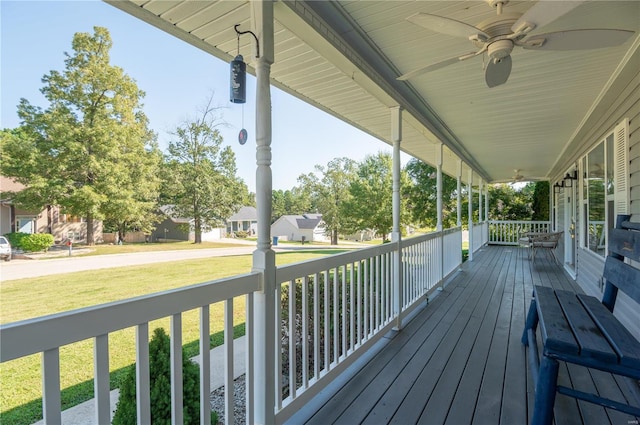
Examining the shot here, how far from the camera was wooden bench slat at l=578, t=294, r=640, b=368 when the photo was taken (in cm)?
125

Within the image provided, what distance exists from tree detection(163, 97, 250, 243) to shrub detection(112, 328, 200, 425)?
18.5 m

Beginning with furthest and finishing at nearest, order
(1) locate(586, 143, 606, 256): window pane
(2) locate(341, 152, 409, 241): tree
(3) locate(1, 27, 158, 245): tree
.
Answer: (2) locate(341, 152, 409, 241): tree < (3) locate(1, 27, 158, 245): tree < (1) locate(586, 143, 606, 256): window pane

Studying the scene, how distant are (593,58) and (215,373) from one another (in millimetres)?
4546

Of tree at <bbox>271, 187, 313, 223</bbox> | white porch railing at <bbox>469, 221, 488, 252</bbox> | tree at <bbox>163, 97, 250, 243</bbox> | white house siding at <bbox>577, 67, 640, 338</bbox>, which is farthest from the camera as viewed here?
tree at <bbox>271, 187, 313, 223</bbox>

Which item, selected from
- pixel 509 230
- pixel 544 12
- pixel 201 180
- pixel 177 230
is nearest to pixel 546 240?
pixel 509 230

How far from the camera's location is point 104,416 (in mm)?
919

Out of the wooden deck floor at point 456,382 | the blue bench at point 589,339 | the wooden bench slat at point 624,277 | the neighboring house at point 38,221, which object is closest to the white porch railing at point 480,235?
the wooden deck floor at point 456,382

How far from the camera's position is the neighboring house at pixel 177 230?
2227 cm

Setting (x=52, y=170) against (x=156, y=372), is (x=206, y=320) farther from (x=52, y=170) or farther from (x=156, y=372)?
(x=52, y=170)

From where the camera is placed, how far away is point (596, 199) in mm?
4090

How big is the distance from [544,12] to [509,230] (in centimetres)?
1113

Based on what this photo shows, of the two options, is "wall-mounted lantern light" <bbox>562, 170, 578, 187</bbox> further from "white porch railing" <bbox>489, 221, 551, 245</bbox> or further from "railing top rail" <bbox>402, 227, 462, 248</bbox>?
"white porch railing" <bbox>489, 221, 551, 245</bbox>

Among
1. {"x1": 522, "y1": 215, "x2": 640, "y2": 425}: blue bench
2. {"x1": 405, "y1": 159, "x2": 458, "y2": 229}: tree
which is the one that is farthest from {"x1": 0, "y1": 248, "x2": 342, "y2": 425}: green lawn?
{"x1": 405, "y1": 159, "x2": 458, "y2": 229}: tree

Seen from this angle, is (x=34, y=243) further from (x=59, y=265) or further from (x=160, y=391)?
(x=160, y=391)
